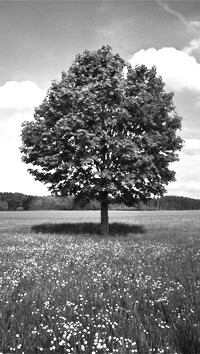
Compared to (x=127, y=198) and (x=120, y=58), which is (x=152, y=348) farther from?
(x=120, y=58)

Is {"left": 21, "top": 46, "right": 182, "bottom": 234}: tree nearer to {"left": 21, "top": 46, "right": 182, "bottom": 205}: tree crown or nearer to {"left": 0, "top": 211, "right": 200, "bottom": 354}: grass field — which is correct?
{"left": 21, "top": 46, "right": 182, "bottom": 205}: tree crown

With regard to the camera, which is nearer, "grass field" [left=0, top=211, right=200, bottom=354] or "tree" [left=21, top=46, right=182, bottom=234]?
"grass field" [left=0, top=211, right=200, bottom=354]

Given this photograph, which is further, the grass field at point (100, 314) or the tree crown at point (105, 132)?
the tree crown at point (105, 132)

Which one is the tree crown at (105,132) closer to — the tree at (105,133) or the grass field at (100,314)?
the tree at (105,133)

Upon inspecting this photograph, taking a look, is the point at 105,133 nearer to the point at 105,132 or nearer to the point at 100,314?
the point at 105,132

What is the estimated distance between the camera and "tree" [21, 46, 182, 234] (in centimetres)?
2434

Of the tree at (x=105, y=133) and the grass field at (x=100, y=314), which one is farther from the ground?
the tree at (x=105, y=133)

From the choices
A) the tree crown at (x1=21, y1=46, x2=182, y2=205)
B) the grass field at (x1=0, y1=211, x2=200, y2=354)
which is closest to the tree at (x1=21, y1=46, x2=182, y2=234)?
the tree crown at (x1=21, y1=46, x2=182, y2=205)

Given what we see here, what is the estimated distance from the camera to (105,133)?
24406 mm

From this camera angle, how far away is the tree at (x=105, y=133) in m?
24.3

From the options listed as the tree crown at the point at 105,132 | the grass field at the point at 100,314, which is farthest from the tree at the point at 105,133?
the grass field at the point at 100,314

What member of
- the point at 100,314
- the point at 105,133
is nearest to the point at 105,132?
the point at 105,133

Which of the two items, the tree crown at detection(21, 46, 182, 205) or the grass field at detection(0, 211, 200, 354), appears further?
the tree crown at detection(21, 46, 182, 205)

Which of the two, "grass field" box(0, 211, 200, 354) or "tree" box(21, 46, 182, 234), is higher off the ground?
"tree" box(21, 46, 182, 234)
